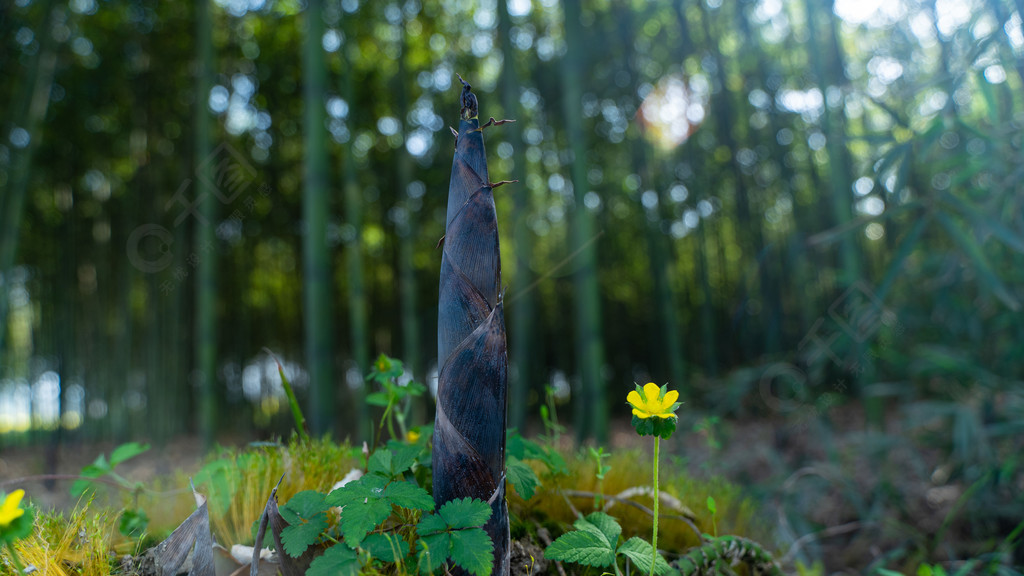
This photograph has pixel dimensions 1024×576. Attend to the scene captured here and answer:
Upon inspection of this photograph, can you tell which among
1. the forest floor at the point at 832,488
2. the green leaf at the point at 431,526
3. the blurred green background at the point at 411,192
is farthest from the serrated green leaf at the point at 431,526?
the blurred green background at the point at 411,192

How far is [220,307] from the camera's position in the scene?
36.0 feet

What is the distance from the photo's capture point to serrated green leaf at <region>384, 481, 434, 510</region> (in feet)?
2.80

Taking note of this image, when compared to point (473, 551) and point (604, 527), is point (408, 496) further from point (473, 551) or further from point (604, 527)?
point (604, 527)

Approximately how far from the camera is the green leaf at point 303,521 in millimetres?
884

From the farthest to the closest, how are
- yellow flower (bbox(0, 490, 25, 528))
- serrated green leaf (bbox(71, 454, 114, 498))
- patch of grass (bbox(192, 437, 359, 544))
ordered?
serrated green leaf (bbox(71, 454, 114, 498)) → patch of grass (bbox(192, 437, 359, 544)) → yellow flower (bbox(0, 490, 25, 528))

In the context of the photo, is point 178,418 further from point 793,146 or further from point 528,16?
point 793,146

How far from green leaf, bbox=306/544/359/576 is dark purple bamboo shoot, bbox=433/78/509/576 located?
6.2 inches

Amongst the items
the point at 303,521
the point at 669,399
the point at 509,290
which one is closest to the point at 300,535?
the point at 303,521

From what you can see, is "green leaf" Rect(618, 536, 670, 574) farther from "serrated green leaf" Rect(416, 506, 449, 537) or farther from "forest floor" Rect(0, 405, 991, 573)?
"forest floor" Rect(0, 405, 991, 573)

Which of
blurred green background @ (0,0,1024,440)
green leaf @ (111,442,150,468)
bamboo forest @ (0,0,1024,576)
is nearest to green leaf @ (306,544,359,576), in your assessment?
bamboo forest @ (0,0,1024,576)

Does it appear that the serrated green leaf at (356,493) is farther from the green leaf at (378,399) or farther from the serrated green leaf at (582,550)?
the green leaf at (378,399)

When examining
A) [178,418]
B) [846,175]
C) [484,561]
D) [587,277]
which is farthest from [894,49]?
[178,418]

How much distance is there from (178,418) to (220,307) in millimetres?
2203

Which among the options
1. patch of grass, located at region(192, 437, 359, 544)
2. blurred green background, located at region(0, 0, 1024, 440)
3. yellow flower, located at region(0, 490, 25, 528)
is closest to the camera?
yellow flower, located at region(0, 490, 25, 528)
